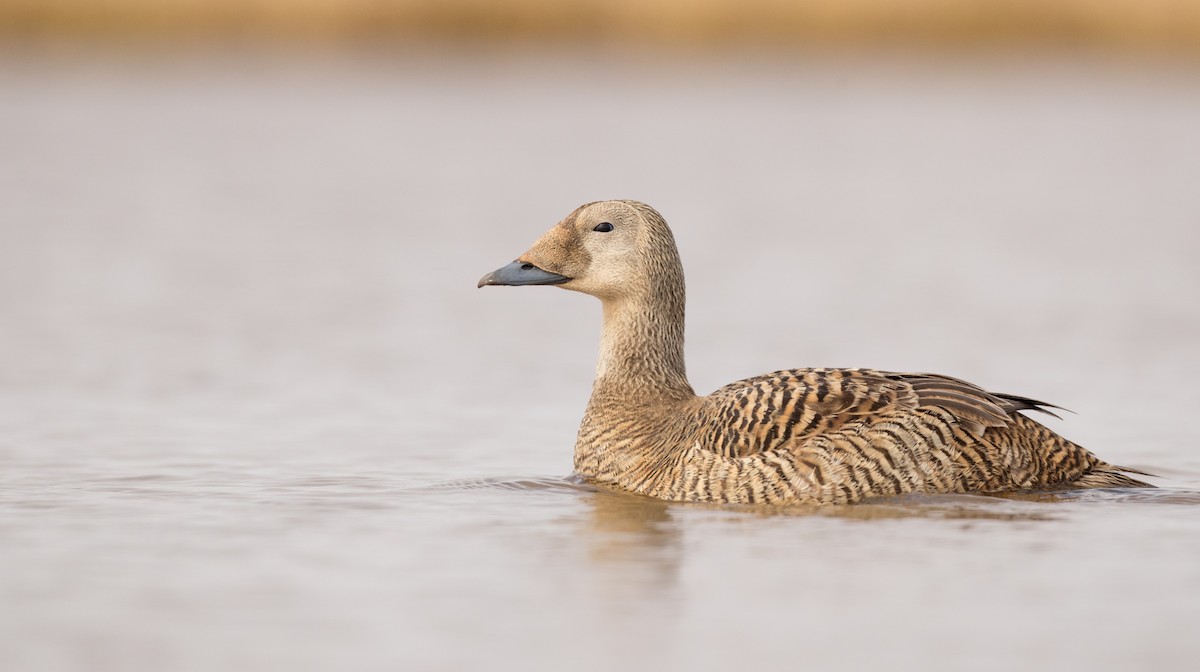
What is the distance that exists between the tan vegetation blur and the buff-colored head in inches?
1137

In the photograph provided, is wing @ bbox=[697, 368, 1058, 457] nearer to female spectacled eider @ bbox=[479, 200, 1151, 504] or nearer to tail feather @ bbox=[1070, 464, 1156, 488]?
female spectacled eider @ bbox=[479, 200, 1151, 504]

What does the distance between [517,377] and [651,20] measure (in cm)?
2835

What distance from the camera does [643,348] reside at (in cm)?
969

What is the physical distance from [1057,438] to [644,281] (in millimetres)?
2193

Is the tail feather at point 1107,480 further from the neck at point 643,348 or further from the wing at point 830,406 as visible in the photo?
the neck at point 643,348

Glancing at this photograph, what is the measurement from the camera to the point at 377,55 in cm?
4309

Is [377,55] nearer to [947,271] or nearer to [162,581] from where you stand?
[947,271]

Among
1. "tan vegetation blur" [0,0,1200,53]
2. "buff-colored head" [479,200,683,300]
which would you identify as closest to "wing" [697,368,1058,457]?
"buff-colored head" [479,200,683,300]

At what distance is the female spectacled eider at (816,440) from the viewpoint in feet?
27.7

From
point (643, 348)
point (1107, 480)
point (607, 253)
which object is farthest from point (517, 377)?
point (1107, 480)

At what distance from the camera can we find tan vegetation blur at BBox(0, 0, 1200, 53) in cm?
3769

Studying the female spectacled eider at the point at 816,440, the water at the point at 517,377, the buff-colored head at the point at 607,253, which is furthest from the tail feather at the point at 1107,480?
the buff-colored head at the point at 607,253

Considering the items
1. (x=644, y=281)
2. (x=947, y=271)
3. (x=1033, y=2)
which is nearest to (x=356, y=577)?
(x=644, y=281)

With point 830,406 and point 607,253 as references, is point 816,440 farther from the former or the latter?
point 607,253
